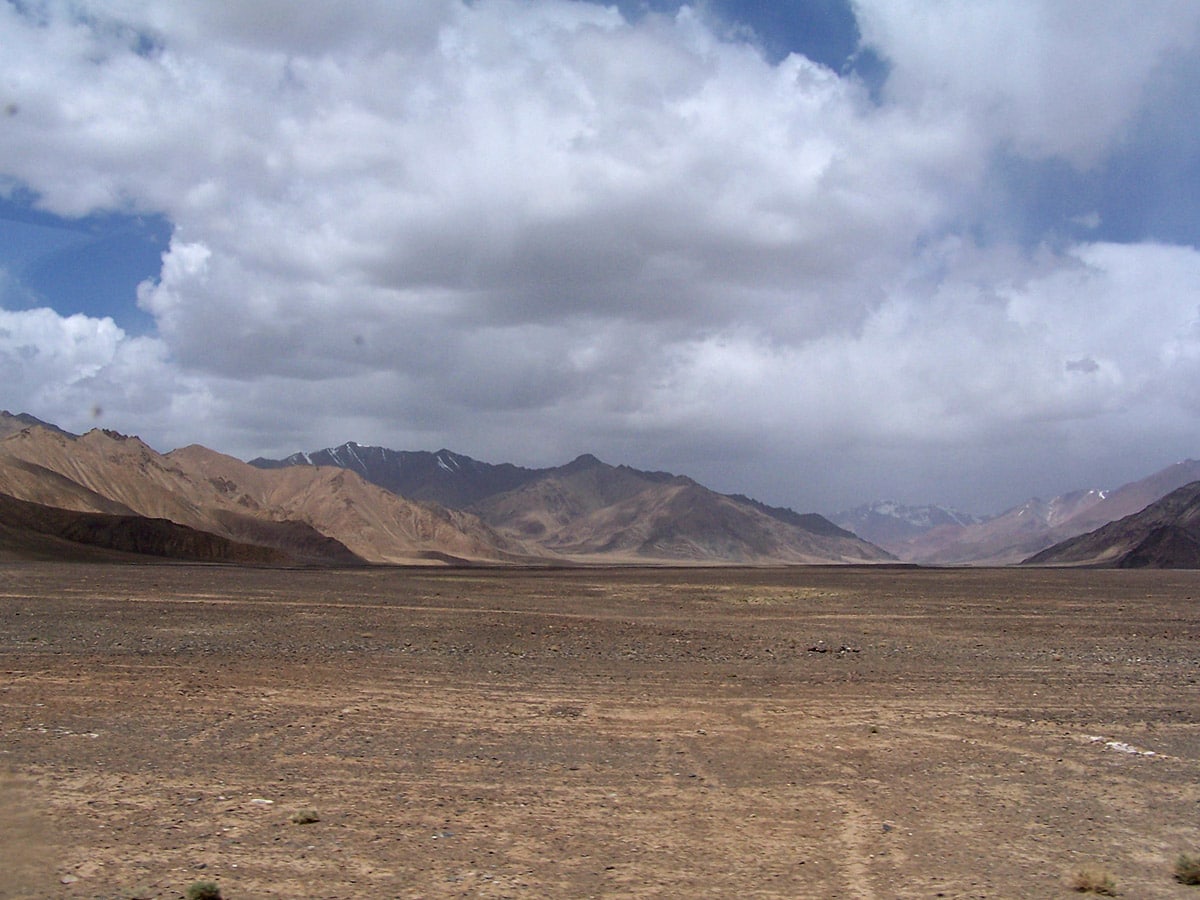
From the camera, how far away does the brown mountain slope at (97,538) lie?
83625mm

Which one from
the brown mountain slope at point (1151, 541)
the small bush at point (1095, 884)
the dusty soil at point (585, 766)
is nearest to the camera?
the small bush at point (1095, 884)

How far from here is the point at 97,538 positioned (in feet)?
317

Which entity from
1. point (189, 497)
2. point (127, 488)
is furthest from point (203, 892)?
point (189, 497)

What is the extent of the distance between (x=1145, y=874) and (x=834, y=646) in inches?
747

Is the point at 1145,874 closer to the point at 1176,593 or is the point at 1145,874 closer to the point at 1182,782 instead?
the point at 1182,782

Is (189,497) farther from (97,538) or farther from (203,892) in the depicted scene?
(203,892)

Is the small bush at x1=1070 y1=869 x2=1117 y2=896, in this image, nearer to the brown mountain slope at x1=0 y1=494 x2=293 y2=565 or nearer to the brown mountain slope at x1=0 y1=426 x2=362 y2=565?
the brown mountain slope at x1=0 y1=494 x2=293 y2=565

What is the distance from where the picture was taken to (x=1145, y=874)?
8.81 m

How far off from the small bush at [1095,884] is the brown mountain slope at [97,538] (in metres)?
83.4

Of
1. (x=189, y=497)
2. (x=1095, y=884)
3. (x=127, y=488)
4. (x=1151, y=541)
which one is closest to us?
(x=1095, y=884)

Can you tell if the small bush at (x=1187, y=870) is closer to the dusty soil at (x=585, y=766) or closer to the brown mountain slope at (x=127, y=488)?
the dusty soil at (x=585, y=766)

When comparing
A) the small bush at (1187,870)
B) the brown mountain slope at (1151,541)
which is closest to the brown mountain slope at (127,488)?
the brown mountain slope at (1151,541)

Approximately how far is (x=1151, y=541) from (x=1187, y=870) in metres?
143

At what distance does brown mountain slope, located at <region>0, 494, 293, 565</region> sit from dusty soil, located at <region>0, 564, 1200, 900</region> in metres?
63.3
